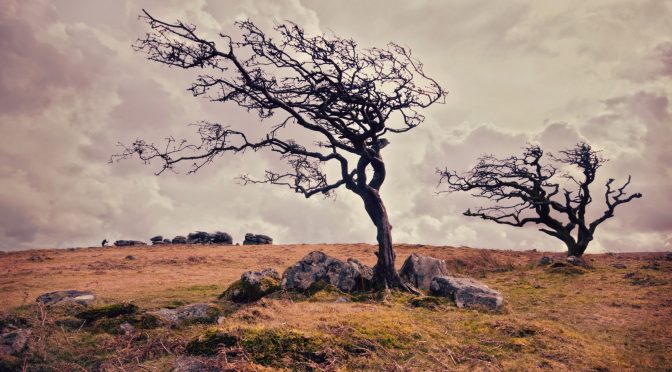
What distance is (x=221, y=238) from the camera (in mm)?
60688

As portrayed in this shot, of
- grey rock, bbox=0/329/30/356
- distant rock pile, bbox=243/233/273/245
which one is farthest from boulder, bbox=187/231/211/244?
grey rock, bbox=0/329/30/356

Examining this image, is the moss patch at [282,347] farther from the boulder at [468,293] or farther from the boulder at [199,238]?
the boulder at [199,238]

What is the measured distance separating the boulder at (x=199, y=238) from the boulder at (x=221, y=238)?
0.72m

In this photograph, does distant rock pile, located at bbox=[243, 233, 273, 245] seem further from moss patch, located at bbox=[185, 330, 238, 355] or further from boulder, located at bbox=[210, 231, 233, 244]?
moss patch, located at bbox=[185, 330, 238, 355]

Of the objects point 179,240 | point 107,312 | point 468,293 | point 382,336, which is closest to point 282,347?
point 382,336

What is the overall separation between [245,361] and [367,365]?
84.7 inches

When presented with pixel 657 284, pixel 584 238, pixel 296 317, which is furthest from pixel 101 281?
pixel 584 238

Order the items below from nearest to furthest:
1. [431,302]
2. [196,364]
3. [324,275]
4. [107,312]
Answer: [196,364]
[107,312]
[431,302]
[324,275]

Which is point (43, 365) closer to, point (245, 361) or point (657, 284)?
point (245, 361)

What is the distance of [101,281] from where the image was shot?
23516mm

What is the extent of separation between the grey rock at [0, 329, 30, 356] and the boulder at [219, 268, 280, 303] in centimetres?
665

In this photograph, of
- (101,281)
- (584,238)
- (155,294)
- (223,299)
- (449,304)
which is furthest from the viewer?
(584,238)

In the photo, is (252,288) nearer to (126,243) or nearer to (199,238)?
(199,238)

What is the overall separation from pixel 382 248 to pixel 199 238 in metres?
49.0
